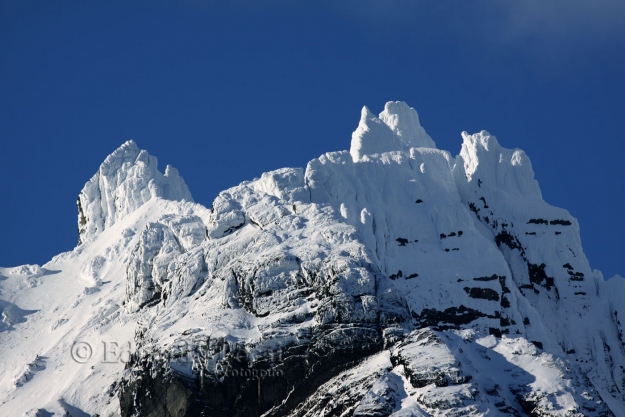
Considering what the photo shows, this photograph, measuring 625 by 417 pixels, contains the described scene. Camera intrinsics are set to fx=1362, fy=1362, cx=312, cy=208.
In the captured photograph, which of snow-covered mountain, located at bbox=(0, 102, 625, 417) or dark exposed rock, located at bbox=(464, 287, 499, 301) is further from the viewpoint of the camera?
dark exposed rock, located at bbox=(464, 287, 499, 301)

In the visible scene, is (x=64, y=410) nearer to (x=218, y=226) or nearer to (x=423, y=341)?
(x=218, y=226)

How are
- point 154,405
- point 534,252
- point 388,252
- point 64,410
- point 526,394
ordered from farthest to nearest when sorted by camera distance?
point 534,252, point 388,252, point 64,410, point 154,405, point 526,394

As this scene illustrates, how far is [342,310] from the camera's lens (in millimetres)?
139750

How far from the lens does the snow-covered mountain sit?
12988cm

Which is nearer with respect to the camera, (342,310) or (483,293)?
(342,310)

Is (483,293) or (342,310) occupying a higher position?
(483,293)

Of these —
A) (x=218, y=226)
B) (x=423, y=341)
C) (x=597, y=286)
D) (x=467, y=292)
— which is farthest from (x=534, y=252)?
(x=423, y=341)

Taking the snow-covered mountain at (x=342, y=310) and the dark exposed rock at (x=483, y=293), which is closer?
the snow-covered mountain at (x=342, y=310)

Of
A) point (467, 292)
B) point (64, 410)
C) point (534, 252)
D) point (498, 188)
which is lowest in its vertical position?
point (64, 410)

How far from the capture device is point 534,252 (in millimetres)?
187375

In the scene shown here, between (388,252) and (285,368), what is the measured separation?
42774mm

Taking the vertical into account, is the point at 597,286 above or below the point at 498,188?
below

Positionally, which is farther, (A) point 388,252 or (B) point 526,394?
(A) point 388,252

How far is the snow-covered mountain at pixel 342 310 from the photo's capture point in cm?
12988
